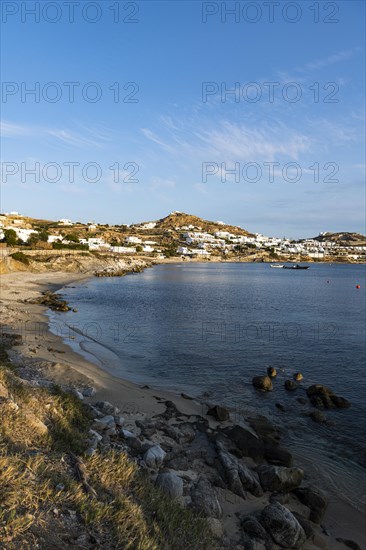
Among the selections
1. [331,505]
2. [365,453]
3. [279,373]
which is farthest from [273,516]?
[279,373]

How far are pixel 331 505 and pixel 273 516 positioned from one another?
8.20 ft

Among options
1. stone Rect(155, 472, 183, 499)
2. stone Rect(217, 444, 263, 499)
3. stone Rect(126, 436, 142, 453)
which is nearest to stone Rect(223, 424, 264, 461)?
stone Rect(217, 444, 263, 499)

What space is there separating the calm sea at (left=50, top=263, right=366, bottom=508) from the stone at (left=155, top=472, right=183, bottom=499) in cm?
499

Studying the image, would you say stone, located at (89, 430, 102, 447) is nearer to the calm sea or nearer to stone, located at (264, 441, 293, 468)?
stone, located at (264, 441, 293, 468)

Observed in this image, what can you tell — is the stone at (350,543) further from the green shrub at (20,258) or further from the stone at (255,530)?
the green shrub at (20,258)

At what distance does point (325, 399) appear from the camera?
16.1 m

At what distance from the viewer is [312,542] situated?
8.07 metres

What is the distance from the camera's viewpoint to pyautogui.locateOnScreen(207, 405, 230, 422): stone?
13.6m

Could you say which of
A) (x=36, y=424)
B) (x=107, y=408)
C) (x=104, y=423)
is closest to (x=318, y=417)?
(x=107, y=408)

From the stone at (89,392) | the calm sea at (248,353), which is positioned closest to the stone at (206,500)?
the calm sea at (248,353)

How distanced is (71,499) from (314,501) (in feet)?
21.4

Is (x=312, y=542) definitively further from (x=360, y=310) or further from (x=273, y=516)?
(x=360, y=310)

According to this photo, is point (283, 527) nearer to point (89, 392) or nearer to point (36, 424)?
point (36, 424)

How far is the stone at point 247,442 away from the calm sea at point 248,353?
141 centimetres
